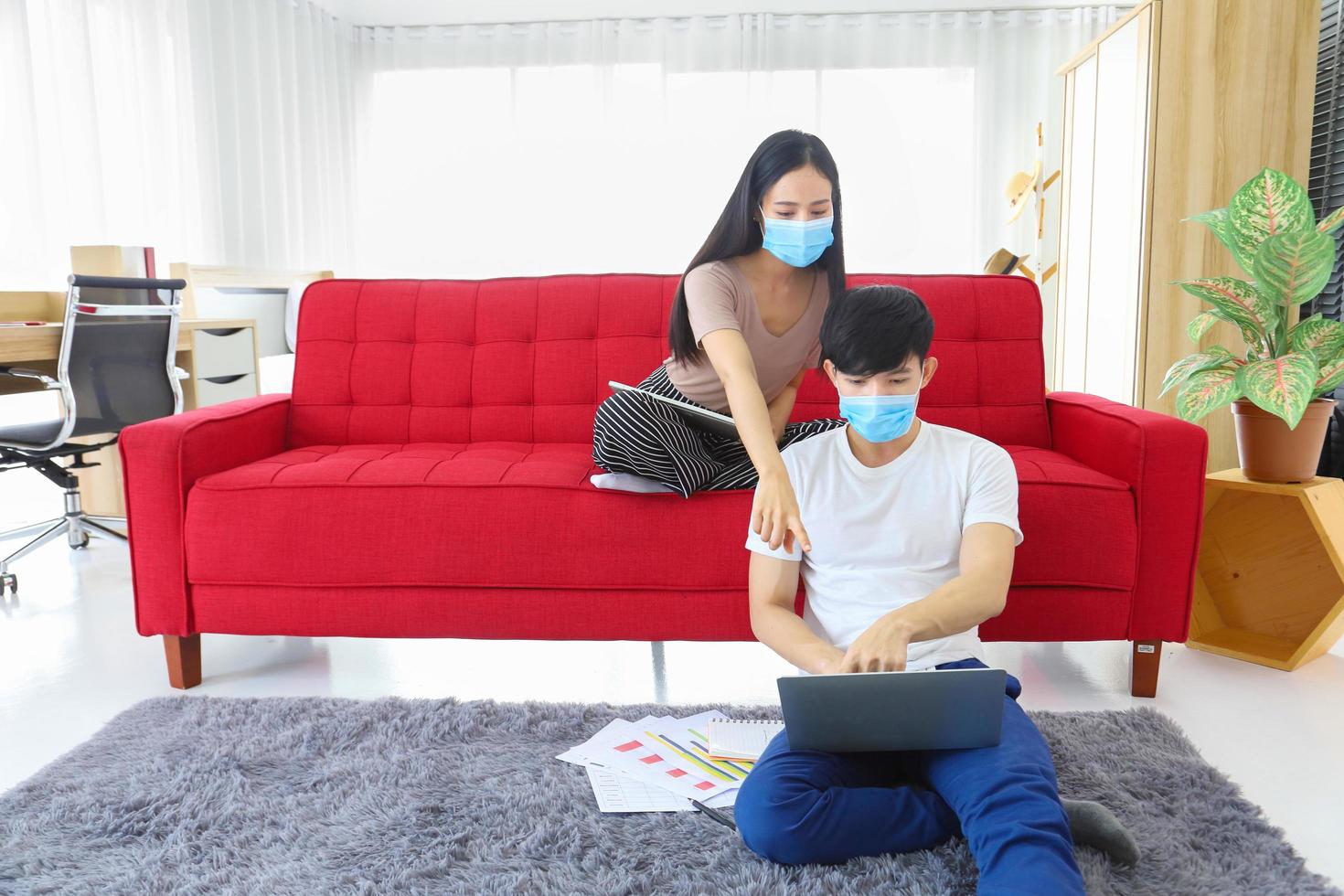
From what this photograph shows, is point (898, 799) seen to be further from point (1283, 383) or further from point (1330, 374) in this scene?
point (1330, 374)

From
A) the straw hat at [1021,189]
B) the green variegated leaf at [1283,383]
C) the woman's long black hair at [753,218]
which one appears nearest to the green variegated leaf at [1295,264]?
the green variegated leaf at [1283,383]

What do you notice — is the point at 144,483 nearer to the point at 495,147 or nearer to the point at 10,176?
the point at 10,176

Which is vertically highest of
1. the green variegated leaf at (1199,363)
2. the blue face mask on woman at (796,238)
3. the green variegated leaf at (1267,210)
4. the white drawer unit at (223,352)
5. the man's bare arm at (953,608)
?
the green variegated leaf at (1267,210)

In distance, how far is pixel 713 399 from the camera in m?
1.83

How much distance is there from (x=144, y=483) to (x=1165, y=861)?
183 cm

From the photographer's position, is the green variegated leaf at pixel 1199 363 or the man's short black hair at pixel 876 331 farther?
the green variegated leaf at pixel 1199 363

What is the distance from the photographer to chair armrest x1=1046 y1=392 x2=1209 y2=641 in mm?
1763

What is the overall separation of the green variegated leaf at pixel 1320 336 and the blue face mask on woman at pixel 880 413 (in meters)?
1.15

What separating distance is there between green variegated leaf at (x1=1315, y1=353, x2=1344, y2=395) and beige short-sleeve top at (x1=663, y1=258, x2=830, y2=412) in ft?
3.51

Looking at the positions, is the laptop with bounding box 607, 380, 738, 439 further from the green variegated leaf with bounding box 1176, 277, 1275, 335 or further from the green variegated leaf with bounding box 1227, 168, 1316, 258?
the green variegated leaf with bounding box 1227, 168, 1316, 258

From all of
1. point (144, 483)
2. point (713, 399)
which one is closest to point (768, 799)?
point (713, 399)

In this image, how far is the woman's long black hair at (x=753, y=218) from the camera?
61.7 inches

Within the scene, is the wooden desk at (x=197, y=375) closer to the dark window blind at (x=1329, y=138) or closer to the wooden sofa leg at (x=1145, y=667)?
the wooden sofa leg at (x=1145, y=667)

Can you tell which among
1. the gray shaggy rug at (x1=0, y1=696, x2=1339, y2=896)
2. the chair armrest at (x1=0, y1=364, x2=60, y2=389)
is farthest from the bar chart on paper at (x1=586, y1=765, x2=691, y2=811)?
the chair armrest at (x1=0, y1=364, x2=60, y2=389)
